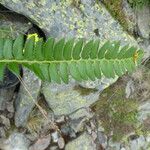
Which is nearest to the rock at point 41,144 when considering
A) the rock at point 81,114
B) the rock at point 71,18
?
the rock at point 81,114

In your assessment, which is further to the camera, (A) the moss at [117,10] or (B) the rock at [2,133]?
(B) the rock at [2,133]

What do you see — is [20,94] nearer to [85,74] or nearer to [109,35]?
[109,35]

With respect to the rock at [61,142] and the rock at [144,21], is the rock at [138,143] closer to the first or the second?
the rock at [61,142]

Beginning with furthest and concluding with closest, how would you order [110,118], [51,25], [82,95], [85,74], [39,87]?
[110,118], [82,95], [39,87], [51,25], [85,74]

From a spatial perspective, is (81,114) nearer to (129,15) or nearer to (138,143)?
(138,143)

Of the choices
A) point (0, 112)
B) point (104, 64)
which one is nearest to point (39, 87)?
point (0, 112)

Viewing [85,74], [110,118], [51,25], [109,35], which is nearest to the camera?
[85,74]

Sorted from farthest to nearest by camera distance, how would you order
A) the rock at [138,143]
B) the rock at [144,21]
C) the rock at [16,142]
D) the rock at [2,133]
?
the rock at [138,143]
the rock at [16,142]
the rock at [2,133]
the rock at [144,21]
